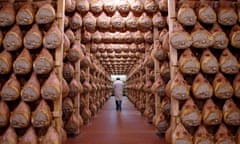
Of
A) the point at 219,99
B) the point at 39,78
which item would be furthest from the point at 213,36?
the point at 39,78

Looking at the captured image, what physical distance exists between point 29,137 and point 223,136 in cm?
280

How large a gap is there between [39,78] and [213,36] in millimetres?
2736

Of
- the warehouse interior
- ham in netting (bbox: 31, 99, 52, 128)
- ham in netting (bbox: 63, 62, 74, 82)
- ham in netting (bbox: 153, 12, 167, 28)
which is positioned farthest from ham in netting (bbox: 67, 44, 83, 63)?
ham in netting (bbox: 31, 99, 52, 128)

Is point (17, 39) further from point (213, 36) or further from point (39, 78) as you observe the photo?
point (213, 36)

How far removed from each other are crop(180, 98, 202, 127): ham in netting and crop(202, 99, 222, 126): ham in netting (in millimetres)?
79

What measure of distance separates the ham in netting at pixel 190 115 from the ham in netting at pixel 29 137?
217cm

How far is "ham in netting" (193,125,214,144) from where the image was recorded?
432 centimetres

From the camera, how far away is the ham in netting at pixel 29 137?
4227mm

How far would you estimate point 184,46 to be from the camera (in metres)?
4.45

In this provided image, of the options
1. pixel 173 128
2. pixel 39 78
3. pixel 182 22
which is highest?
pixel 182 22

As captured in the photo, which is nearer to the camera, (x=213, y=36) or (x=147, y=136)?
(x=213, y=36)

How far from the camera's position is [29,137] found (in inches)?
167

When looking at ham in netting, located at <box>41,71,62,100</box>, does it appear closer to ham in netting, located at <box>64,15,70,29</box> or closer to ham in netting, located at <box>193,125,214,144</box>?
ham in netting, located at <box>64,15,70,29</box>

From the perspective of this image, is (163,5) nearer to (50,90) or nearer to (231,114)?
(231,114)
